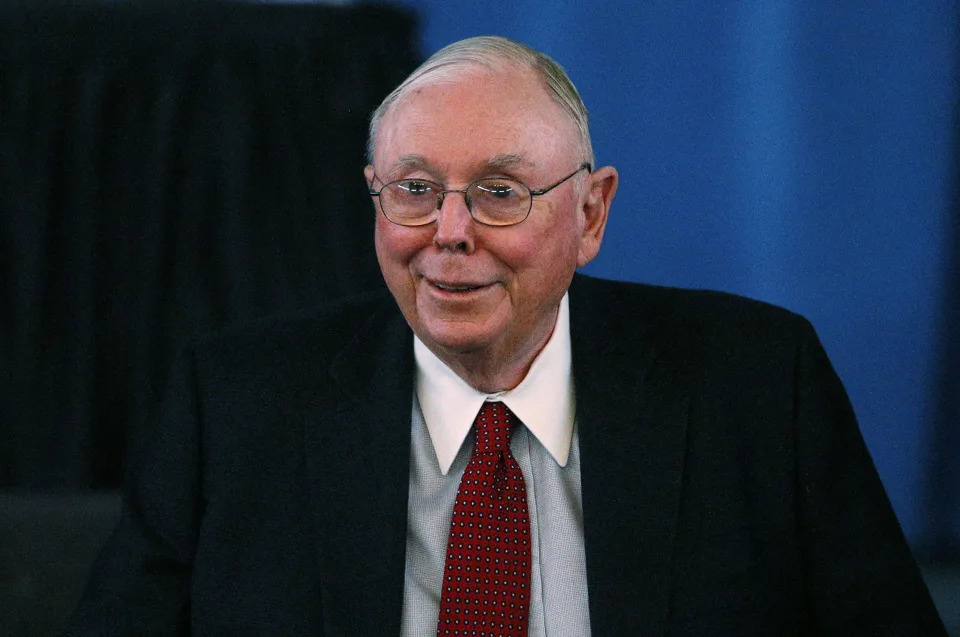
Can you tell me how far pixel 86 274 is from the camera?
1.98m

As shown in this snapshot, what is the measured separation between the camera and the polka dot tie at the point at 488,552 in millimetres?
1461

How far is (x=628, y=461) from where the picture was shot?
1526 millimetres

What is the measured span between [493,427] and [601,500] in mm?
177

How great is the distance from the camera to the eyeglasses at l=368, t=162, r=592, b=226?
1.45 meters

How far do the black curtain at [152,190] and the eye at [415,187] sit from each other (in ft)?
1.88

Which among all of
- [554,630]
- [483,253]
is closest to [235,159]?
[483,253]

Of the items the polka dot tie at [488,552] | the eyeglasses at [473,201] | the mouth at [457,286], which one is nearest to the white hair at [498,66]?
the eyeglasses at [473,201]

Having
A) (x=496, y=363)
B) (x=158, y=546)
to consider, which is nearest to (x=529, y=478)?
(x=496, y=363)

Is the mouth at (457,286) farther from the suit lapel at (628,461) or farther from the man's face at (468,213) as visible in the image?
the suit lapel at (628,461)

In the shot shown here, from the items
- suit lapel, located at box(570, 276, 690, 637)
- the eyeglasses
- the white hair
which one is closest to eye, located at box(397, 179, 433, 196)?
the eyeglasses

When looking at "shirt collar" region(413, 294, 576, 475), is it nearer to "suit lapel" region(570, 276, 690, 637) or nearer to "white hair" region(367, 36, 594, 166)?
"suit lapel" region(570, 276, 690, 637)

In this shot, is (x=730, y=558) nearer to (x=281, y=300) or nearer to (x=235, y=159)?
(x=281, y=300)

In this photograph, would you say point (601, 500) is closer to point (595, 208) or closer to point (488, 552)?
point (488, 552)

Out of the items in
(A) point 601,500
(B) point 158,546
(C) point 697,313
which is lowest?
(B) point 158,546
